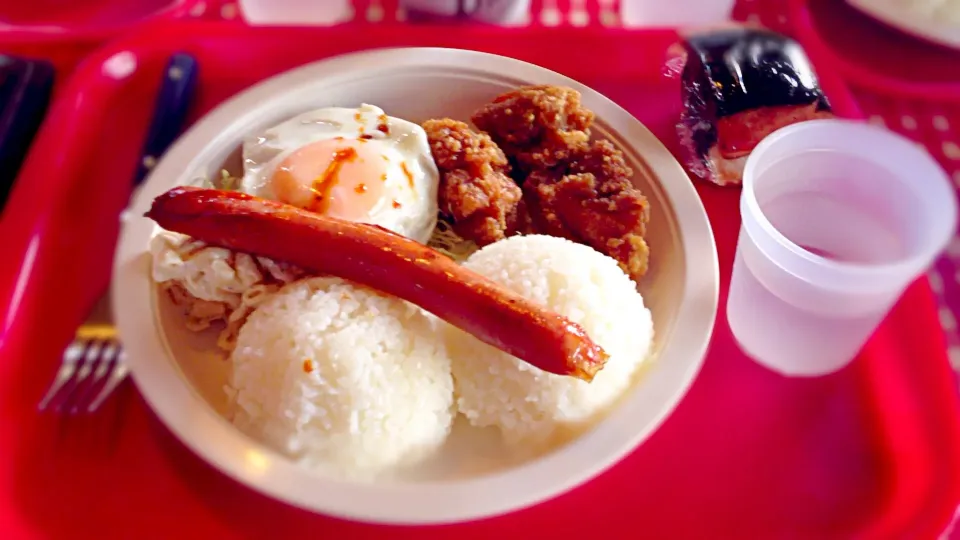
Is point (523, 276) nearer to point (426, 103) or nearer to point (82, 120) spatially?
point (426, 103)

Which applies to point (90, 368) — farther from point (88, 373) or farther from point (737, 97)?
point (737, 97)

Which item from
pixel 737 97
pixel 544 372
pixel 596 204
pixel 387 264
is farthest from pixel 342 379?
pixel 737 97

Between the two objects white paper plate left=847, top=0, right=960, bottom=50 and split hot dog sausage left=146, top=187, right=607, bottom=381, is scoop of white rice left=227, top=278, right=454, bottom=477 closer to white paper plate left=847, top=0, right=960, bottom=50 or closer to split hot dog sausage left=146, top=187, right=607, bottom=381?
split hot dog sausage left=146, top=187, right=607, bottom=381

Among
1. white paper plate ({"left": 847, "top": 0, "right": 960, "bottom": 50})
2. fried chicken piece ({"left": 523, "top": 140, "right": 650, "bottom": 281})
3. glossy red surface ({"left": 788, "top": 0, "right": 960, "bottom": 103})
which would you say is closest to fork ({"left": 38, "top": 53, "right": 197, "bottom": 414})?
fried chicken piece ({"left": 523, "top": 140, "right": 650, "bottom": 281})

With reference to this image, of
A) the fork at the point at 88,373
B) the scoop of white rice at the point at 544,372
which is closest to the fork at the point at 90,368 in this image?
the fork at the point at 88,373

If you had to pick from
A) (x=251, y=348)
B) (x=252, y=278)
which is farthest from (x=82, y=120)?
(x=251, y=348)

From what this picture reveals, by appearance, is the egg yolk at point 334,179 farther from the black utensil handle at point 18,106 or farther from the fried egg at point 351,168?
the black utensil handle at point 18,106
